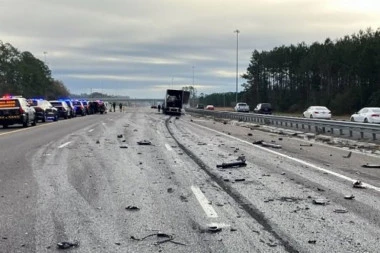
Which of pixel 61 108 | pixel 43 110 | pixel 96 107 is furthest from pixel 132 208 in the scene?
pixel 96 107

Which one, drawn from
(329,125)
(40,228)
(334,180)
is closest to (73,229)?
(40,228)

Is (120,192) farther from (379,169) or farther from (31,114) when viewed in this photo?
(31,114)

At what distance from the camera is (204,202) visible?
8602mm

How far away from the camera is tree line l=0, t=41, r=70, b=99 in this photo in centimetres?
11161

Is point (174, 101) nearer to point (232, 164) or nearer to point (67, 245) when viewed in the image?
point (232, 164)

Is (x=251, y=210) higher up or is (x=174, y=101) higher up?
(x=174, y=101)

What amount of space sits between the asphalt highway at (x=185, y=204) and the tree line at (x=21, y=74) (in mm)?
100236

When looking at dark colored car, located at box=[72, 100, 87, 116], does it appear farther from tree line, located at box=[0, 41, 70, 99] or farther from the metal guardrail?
tree line, located at box=[0, 41, 70, 99]

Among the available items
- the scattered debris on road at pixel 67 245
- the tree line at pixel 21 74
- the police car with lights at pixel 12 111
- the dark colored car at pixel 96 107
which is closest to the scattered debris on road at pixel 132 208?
the scattered debris on road at pixel 67 245

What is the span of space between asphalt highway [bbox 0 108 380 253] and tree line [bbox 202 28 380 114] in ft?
204

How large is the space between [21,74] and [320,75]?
217ft

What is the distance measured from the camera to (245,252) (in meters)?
5.81

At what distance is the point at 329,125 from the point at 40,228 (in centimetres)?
2273

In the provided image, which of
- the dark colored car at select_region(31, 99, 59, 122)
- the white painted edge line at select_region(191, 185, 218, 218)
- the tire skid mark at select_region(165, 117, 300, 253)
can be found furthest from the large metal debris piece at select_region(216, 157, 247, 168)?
the dark colored car at select_region(31, 99, 59, 122)
